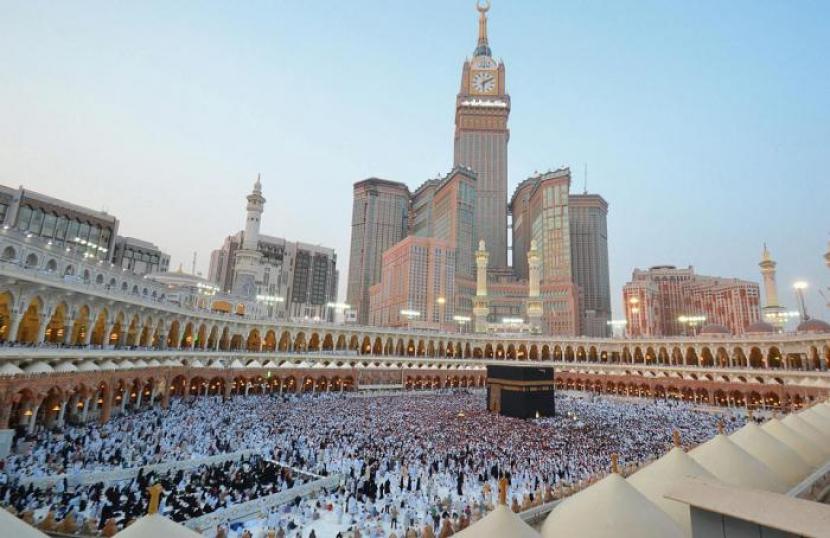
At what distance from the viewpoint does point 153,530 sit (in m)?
4.61

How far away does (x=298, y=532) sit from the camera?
31.5 feet

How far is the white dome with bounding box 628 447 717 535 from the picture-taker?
21.8ft

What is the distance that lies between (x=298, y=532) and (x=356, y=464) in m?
5.27

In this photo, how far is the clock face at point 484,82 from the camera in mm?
Answer: 125625

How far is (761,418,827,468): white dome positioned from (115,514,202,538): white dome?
11575 mm

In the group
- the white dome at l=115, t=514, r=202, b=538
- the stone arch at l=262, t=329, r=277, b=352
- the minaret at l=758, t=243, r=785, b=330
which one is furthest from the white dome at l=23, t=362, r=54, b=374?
the minaret at l=758, t=243, r=785, b=330

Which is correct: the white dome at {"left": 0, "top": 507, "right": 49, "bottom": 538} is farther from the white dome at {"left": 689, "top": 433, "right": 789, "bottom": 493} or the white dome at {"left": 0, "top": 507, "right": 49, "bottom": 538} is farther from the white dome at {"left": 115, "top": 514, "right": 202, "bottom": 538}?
the white dome at {"left": 689, "top": 433, "right": 789, "bottom": 493}

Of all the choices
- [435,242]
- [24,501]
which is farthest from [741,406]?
[435,242]

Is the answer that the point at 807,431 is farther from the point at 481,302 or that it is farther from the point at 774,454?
the point at 481,302

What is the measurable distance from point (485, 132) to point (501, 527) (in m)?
128

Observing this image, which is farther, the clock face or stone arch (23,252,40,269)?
the clock face

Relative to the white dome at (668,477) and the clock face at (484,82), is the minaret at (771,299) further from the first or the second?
the clock face at (484,82)

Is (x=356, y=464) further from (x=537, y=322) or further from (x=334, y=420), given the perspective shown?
(x=537, y=322)

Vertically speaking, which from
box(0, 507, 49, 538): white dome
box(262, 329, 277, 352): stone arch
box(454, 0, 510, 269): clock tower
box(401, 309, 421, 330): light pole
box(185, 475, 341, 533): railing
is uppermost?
box(454, 0, 510, 269): clock tower
